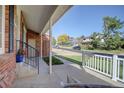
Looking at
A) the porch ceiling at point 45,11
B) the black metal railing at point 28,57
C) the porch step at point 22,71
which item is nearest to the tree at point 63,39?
the black metal railing at point 28,57

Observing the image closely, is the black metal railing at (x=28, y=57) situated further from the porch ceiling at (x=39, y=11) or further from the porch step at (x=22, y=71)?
the porch ceiling at (x=39, y=11)

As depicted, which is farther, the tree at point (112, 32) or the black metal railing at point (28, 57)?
the tree at point (112, 32)

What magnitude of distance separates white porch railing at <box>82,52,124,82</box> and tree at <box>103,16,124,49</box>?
2065 cm

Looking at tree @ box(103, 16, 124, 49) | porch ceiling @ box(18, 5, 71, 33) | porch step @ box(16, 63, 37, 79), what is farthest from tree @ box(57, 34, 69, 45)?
porch step @ box(16, 63, 37, 79)

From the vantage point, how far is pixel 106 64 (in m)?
6.14

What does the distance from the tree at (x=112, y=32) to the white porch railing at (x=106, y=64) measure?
67.8 ft

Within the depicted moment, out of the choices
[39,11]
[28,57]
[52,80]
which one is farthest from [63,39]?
[52,80]

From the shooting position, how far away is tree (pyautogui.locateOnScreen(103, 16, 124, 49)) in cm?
2754

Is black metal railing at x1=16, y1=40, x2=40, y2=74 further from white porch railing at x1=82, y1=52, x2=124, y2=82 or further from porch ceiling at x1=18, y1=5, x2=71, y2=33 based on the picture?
white porch railing at x1=82, y1=52, x2=124, y2=82

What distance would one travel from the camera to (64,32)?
45031mm

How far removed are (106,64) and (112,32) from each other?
23.2 metres

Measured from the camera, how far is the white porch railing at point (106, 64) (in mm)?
5234

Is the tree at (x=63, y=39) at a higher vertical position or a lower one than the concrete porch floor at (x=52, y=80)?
higher
